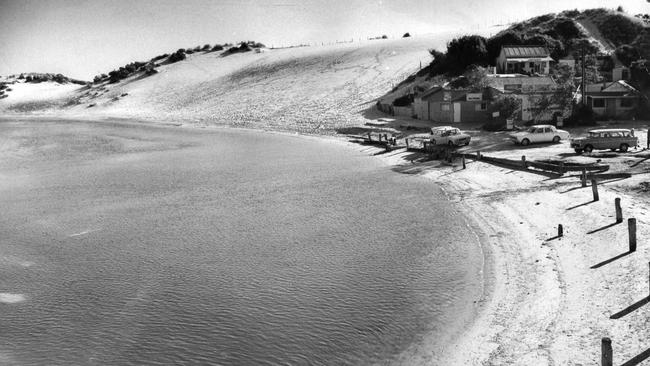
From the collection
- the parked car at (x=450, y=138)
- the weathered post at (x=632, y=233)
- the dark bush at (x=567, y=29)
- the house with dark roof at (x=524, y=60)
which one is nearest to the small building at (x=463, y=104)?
the parked car at (x=450, y=138)

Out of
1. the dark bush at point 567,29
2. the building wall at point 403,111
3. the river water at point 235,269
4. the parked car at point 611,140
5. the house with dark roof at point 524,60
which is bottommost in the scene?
the river water at point 235,269

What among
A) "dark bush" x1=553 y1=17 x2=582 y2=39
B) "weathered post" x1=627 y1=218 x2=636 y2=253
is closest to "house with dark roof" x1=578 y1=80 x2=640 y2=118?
"dark bush" x1=553 y1=17 x2=582 y2=39

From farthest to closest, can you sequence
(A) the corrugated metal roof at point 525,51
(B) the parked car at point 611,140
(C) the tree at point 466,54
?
(C) the tree at point 466,54 < (A) the corrugated metal roof at point 525,51 < (B) the parked car at point 611,140

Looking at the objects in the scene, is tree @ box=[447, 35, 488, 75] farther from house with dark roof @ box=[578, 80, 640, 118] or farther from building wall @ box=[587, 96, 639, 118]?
building wall @ box=[587, 96, 639, 118]

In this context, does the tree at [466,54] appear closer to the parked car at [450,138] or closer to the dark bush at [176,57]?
the parked car at [450,138]

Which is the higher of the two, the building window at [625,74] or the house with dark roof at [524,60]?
the house with dark roof at [524,60]

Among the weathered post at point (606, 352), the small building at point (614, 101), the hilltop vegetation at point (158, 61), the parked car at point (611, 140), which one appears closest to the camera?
the weathered post at point (606, 352)

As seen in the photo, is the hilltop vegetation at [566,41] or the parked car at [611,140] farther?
the hilltop vegetation at [566,41]
